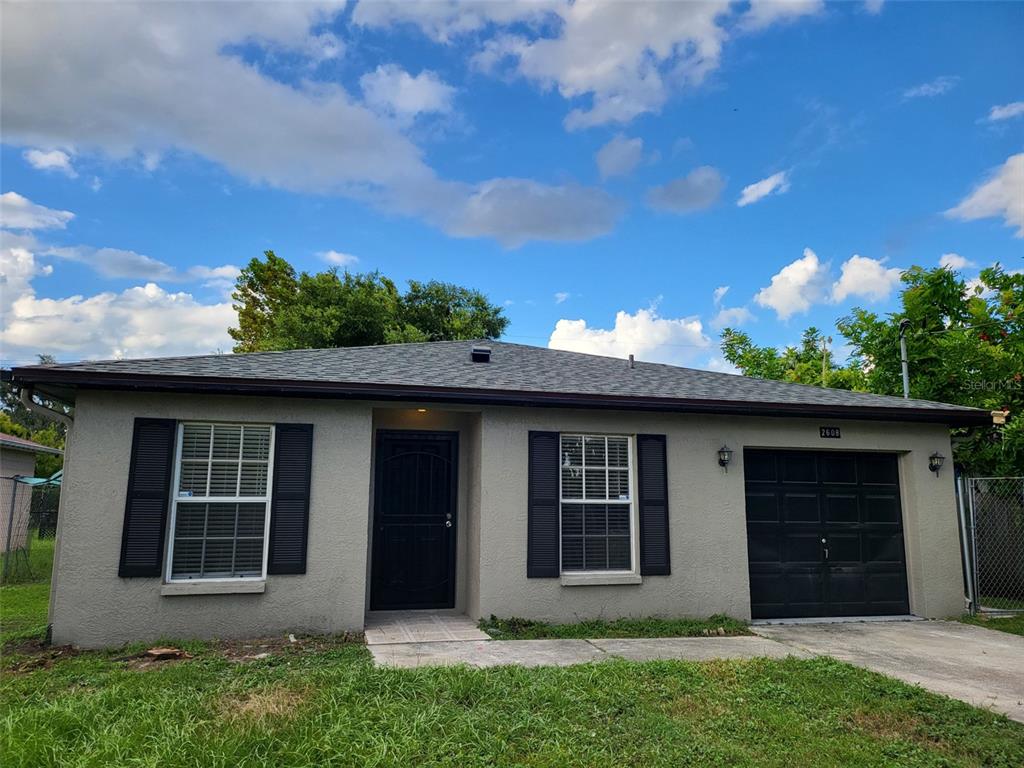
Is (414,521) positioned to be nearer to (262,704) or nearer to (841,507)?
(262,704)

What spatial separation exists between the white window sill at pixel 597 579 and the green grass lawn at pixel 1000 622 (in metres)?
4.40

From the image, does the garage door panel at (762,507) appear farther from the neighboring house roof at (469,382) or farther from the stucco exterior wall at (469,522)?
the neighboring house roof at (469,382)

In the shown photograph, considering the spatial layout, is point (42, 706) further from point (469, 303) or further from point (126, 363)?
point (469, 303)

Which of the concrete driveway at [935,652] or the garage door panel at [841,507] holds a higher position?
the garage door panel at [841,507]

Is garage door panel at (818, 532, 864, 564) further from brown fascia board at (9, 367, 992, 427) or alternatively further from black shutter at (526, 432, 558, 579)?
black shutter at (526, 432, 558, 579)

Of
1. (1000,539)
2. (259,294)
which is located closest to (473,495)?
(1000,539)

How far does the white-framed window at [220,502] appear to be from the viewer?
6270 mm

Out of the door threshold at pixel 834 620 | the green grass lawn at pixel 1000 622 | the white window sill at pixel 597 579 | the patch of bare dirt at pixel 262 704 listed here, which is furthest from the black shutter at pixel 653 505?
the patch of bare dirt at pixel 262 704

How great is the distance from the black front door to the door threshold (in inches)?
152

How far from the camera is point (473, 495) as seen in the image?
7.38 meters

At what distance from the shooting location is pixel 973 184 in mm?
12109

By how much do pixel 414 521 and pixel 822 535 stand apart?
5264 millimetres

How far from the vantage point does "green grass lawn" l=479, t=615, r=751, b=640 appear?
6520 millimetres

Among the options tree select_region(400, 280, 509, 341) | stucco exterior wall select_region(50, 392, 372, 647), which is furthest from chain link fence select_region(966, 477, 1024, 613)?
tree select_region(400, 280, 509, 341)
